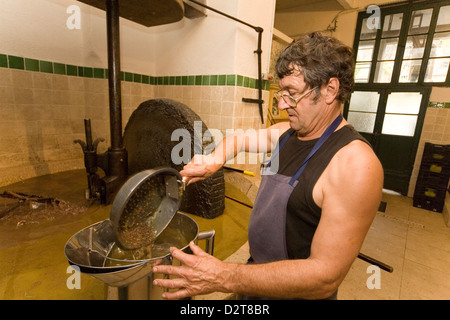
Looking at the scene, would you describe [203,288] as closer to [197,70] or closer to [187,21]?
[197,70]

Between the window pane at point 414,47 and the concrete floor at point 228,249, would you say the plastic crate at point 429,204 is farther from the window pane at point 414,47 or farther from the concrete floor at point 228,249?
the window pane at point 414,47

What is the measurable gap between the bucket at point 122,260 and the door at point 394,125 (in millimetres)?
6203

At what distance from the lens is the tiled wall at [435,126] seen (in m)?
5.09

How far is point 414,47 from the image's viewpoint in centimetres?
537


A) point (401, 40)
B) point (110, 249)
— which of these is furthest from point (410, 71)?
point (110, 249)

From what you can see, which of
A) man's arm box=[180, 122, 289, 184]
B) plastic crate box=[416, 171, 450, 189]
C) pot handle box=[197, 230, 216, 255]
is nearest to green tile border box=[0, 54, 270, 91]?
man's arm box=[180, 122, 289, 184]

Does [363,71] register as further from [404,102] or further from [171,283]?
[171,283]

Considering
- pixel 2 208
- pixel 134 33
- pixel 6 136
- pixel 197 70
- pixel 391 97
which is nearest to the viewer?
pixel 2 208

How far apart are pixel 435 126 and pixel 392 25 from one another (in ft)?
8.48

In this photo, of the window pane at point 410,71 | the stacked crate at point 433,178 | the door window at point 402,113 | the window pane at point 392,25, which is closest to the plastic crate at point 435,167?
the stacked crate at point 433,178

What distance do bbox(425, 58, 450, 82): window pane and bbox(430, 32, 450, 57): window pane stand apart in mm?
126

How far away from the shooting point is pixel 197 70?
12.4ft
